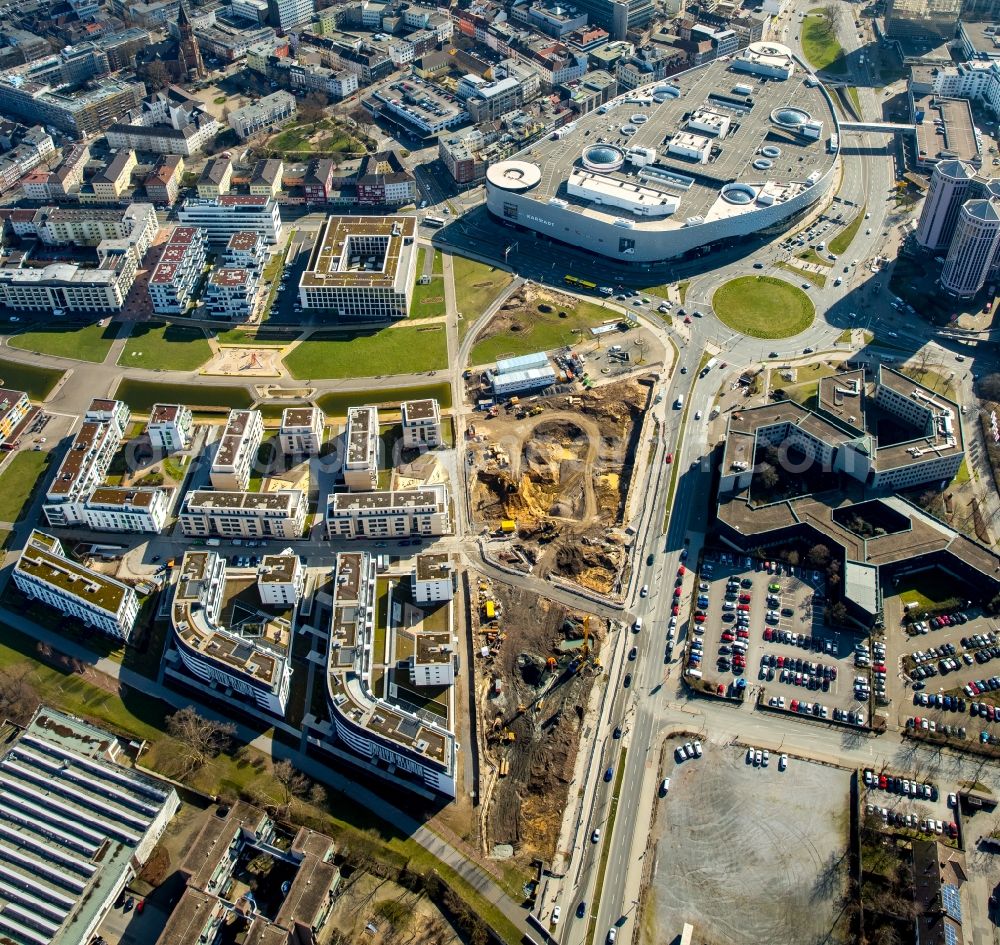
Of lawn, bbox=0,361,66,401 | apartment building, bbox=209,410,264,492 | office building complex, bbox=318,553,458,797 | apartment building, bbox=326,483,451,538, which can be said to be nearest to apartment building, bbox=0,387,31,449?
lawn, bbox=0,361,66,401

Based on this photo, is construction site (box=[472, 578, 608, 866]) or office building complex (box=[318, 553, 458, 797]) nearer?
construction site (box=[472, 578, 608, 866])

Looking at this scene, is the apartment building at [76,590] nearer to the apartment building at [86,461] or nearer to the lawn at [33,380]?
the apartment building at [86,461]

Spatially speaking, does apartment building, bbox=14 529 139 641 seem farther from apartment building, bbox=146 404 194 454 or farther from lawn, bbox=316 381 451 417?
lawn, bbox=316 381 451 417

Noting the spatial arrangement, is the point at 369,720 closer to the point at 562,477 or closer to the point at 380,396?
the point at 562,477

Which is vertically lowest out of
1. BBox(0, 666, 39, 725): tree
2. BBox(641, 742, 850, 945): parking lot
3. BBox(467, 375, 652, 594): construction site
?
BBox(641, 742, 850, 945): parking lot

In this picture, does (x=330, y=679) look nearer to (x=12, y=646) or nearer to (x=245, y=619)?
(x=245, y=619)
